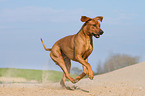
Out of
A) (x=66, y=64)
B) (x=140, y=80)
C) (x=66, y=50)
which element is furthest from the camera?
(x=140, y=80)

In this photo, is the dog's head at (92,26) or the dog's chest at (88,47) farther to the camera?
the dog's chest at (88,47)

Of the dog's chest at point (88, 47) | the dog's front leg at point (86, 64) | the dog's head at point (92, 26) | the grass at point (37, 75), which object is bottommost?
the grass at point (37, 75)

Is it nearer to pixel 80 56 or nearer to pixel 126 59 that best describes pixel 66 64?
pixel 80 56

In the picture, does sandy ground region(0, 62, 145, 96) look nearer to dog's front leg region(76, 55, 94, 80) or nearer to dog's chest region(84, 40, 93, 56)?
dog's front leg region(76, 55, 94, 80)

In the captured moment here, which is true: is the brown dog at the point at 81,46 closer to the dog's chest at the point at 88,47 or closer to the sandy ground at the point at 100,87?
the dog's chest at the point at 88,47

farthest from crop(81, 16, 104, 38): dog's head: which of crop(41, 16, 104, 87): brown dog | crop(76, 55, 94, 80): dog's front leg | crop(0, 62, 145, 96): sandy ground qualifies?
crop(0, 62, 145, 96): sandy ground

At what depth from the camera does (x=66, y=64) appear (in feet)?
29.2

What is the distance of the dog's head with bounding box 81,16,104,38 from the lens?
7180mm

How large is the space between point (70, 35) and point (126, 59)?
369 inches

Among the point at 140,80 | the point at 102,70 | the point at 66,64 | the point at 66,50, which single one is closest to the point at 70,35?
the point at 66,50

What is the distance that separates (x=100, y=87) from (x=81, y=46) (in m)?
2.91

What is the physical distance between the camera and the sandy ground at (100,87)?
8164 millimetres

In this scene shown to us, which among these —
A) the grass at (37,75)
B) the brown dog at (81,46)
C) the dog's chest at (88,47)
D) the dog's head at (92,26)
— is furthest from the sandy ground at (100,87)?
the dog's head at (92,26)

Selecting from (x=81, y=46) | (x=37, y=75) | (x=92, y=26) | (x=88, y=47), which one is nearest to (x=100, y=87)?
(x=88, y=47)
